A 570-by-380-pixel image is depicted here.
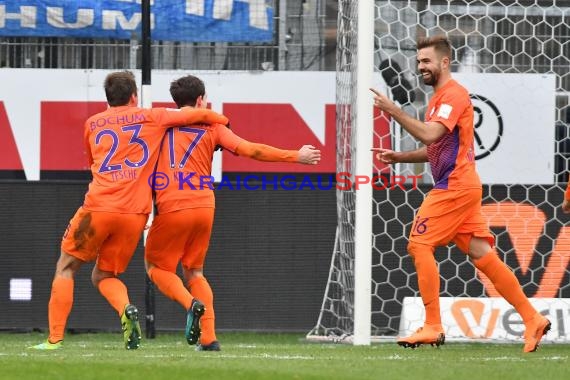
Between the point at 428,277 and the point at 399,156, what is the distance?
0.75m

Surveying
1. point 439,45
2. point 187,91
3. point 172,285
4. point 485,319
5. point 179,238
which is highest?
point 439,45

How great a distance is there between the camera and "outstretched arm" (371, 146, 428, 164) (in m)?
7.81

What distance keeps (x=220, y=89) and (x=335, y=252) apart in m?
1.91

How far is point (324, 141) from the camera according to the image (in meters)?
10.8

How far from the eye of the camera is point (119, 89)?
7574mm

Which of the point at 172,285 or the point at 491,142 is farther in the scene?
the point at 491,142

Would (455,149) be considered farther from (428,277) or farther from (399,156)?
(428,277)

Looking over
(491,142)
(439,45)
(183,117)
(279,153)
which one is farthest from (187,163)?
(491,142)

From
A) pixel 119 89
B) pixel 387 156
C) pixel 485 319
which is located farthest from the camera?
pixel 485 319

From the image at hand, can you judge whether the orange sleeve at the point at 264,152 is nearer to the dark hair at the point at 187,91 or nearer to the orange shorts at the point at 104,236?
the dark hair at the point at 187,91

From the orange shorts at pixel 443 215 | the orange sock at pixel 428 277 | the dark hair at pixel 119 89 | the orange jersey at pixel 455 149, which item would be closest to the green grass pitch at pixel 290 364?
the orange sock at pixel 428 277

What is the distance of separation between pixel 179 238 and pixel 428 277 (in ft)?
4.83

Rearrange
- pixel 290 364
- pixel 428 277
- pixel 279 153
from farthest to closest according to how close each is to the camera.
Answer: pixel 428 277, pixel 279 153, pixel 290 364

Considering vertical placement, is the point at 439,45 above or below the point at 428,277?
above
